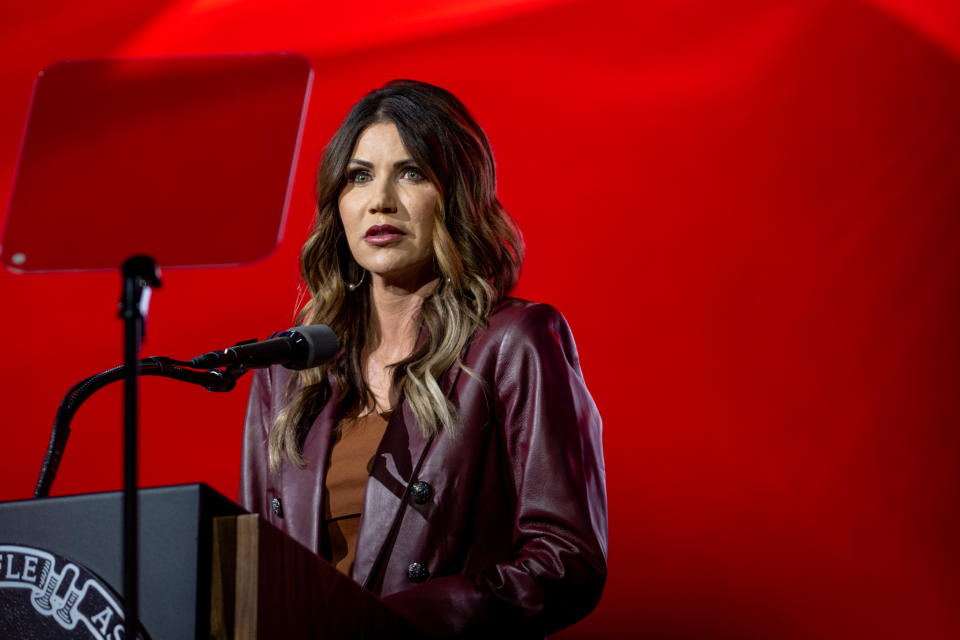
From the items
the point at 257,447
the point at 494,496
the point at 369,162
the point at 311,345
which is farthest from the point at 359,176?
the point at 311,345

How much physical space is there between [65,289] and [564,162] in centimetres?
136

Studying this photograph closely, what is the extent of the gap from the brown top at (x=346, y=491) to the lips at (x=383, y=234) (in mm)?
332

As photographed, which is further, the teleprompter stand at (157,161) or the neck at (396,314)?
the neck at (396,314)

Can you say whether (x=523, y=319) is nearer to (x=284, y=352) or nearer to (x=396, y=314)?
(x=396, y=314)

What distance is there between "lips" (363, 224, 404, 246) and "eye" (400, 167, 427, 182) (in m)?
0.10

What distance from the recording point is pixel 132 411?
36.3 inches

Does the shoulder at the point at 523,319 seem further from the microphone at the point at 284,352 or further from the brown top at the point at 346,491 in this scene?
the microphone at the point at 284,352

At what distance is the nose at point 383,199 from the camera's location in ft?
6.44

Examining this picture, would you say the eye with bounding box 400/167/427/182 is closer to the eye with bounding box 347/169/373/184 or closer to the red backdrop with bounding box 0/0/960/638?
the eye with bounding box 347/169/373/184

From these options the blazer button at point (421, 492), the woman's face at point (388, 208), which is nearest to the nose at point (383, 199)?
the woman's face at point (388, 208)

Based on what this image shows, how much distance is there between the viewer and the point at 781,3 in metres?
2.66

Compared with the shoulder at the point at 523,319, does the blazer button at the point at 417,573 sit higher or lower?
lower

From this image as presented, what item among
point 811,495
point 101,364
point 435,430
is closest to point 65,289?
point 101,364

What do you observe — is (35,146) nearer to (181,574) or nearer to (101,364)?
(181,574)
